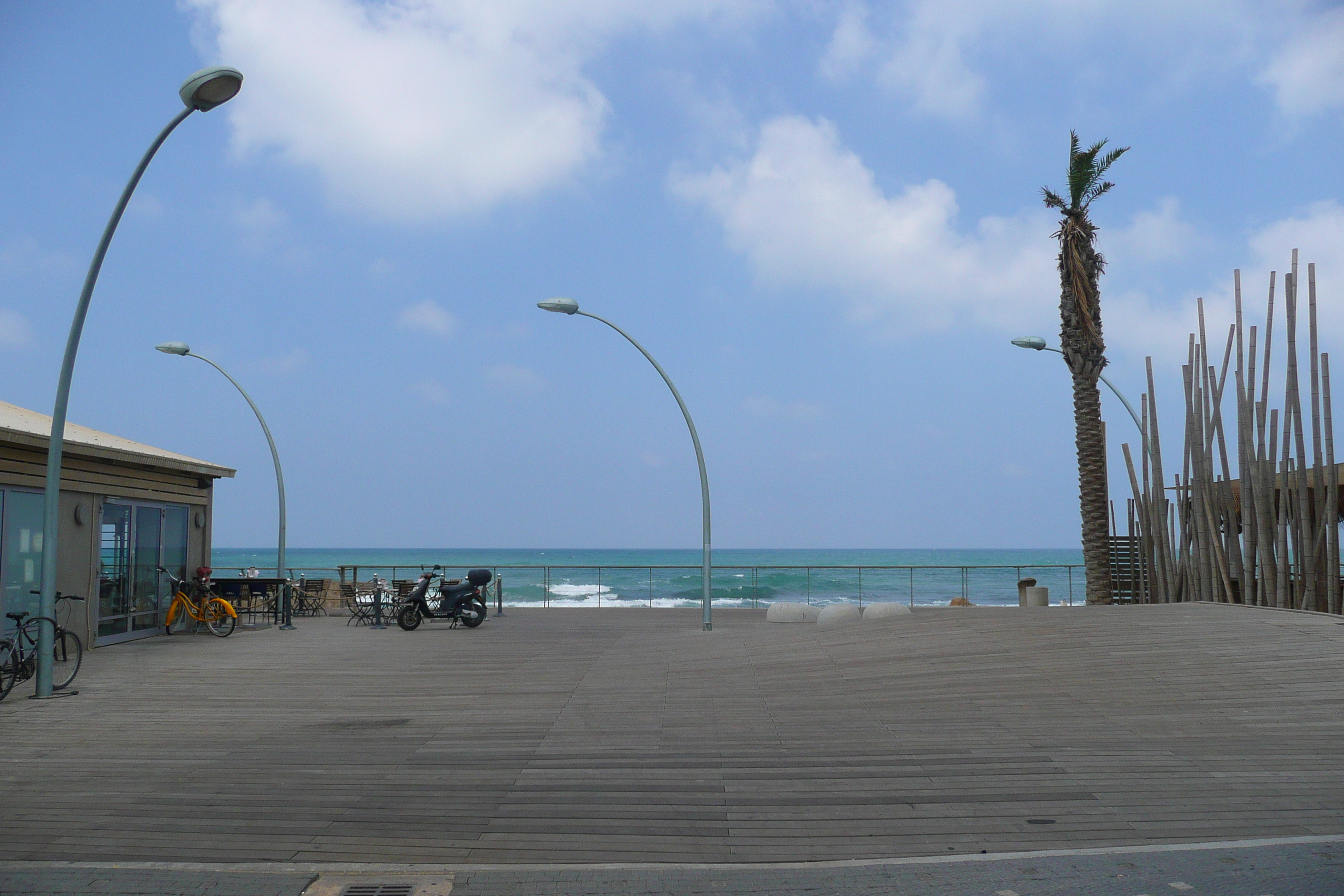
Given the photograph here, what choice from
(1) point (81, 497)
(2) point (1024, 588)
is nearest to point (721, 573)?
(2) point (1024, 588)

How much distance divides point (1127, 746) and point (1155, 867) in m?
2.49

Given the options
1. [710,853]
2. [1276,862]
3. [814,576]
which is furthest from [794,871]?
[814,576]

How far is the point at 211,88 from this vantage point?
9.01 meters

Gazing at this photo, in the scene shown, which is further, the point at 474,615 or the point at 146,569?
the point at 474,615

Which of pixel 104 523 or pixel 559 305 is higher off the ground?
pixel 559 305

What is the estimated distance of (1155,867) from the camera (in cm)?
430

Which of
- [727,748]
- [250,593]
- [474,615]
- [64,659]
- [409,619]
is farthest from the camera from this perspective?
[250,593]

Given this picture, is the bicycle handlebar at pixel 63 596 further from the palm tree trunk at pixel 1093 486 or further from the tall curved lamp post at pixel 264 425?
the palm tree trunk at pixel 1093 486

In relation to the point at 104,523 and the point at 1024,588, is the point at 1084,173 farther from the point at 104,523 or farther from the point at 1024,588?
the point at 104,523

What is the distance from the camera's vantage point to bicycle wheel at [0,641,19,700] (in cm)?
910

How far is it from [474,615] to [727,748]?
10.9 metres

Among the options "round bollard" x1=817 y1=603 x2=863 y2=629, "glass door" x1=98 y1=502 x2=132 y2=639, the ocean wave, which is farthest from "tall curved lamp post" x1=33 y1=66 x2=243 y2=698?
the ocean wave

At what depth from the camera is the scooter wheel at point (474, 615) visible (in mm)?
16719

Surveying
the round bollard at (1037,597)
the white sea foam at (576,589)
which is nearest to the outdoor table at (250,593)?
the round bollard at (1037,597)
